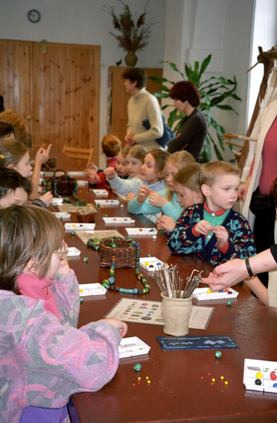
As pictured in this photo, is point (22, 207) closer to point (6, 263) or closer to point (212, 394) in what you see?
point (6, 263)

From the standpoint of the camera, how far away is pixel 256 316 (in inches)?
70.5

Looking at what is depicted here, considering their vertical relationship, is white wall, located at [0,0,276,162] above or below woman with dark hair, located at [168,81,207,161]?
above

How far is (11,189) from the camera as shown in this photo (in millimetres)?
2453

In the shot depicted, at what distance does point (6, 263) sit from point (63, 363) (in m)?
0.28

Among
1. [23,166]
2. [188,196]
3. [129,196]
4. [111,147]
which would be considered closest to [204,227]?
[188,196]

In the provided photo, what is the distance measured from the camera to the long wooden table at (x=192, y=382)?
120 centimetres

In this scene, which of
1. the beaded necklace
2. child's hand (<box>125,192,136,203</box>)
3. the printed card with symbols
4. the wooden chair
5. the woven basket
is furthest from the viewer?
the wooden chair

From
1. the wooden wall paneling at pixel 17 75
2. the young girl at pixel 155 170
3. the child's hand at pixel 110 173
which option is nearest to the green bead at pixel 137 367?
the young girl at pixel 155 170

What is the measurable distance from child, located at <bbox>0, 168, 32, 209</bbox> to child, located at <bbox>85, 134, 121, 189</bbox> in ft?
6.64

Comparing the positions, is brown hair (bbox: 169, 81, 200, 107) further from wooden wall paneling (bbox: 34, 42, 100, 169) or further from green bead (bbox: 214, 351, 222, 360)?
wooden wall paneling (bbox: 34, 42, 100, 169)

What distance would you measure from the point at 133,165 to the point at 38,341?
314 cm

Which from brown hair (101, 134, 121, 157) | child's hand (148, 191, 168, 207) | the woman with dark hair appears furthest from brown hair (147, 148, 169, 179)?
brown hair (101, 134, 121, 157)

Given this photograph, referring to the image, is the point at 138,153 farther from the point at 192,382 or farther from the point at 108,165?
the point at 192,382

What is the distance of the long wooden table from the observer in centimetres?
120
